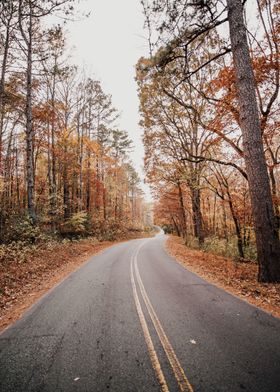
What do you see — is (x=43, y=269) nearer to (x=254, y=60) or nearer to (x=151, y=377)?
(x=151, y=377)

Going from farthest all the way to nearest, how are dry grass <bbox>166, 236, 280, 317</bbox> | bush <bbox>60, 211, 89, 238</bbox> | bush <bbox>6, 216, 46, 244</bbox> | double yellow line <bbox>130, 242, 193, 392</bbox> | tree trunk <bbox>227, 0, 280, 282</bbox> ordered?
1. bush <bbox>60, 211, 89, 238</bbox>
2. bush <bbox>6, 216, 46, 244</bbox>
3. tree trunk <bbox>227, 0, 280, 282</bbox>
4. dry grass <bbox>166, 236, 280, 317</bbox>
5. double yellow line <bbox>130, 242, 193, 392</bbox>

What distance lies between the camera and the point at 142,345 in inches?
129

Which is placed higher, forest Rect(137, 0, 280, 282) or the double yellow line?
forest Rect(137, 0, 280, 282)

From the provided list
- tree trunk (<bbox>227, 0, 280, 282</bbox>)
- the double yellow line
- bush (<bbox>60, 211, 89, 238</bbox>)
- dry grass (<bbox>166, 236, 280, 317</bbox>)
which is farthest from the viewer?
bush (<bbox>60, 211, 89, 238</bbox>)

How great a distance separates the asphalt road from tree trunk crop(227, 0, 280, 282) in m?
1.61

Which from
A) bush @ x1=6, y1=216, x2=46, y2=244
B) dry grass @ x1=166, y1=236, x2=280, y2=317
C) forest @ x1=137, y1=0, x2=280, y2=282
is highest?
forest @ x1=137, y1=0, x2=280, y2=282

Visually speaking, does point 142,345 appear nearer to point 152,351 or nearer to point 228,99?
point 152,351

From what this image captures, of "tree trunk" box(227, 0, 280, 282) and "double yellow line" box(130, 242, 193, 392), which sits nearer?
"double yellow line" box(130, 242, 193, 392)

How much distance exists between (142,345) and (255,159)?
540cm

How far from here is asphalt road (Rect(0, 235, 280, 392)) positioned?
100.0 inches

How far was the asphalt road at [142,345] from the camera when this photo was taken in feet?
8.33

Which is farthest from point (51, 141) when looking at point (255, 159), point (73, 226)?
point (255, 159)

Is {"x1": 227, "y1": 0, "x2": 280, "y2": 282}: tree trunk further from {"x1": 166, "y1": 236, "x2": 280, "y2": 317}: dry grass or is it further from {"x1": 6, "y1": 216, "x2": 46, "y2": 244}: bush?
{"x1": 6, "y1": 216, "x2": 46, "y2": 244}: bush

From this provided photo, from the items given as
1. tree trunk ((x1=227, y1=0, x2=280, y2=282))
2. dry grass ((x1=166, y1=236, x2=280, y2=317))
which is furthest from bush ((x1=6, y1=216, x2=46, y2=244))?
tree trunk ((x1=227, y1=0, x2=280, y2=282))
